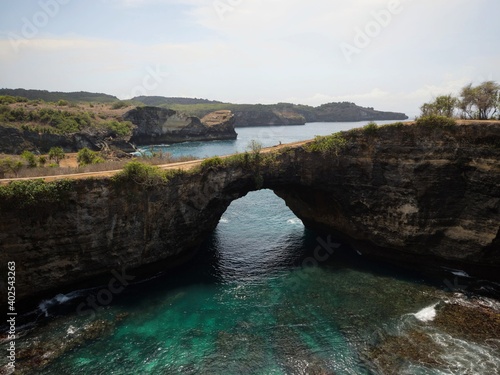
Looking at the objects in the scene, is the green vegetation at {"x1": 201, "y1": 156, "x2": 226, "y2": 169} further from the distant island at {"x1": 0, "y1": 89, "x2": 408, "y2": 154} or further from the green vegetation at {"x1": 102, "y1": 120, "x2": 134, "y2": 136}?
the green vegetation at {"x1": 102, "y1": 120, "x2": 134, "y2": 136}

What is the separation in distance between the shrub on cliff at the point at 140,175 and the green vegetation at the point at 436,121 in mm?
22429

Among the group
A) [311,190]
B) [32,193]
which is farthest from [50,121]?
[311,190]

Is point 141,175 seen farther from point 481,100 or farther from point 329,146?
point 481,100

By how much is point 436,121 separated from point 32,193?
31955 millimetres

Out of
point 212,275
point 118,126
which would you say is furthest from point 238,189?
point 118,126

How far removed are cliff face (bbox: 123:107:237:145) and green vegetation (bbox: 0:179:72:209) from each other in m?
95.1

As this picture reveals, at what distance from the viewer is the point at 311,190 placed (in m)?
34.3

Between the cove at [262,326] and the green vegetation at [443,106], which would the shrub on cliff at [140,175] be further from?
the green vegetation at [443,106]

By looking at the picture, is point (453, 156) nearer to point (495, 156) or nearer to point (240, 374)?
point (495, 156)

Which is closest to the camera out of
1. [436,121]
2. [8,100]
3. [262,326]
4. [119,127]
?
[262,326]

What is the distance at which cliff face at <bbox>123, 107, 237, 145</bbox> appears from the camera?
11875 centimetres

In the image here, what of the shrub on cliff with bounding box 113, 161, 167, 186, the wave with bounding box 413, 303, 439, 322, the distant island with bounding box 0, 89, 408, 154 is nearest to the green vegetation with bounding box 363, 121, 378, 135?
the wave with bounding box 413, 303, 439, 322

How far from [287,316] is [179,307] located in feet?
26.0

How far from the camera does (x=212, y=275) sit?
2894 cm
